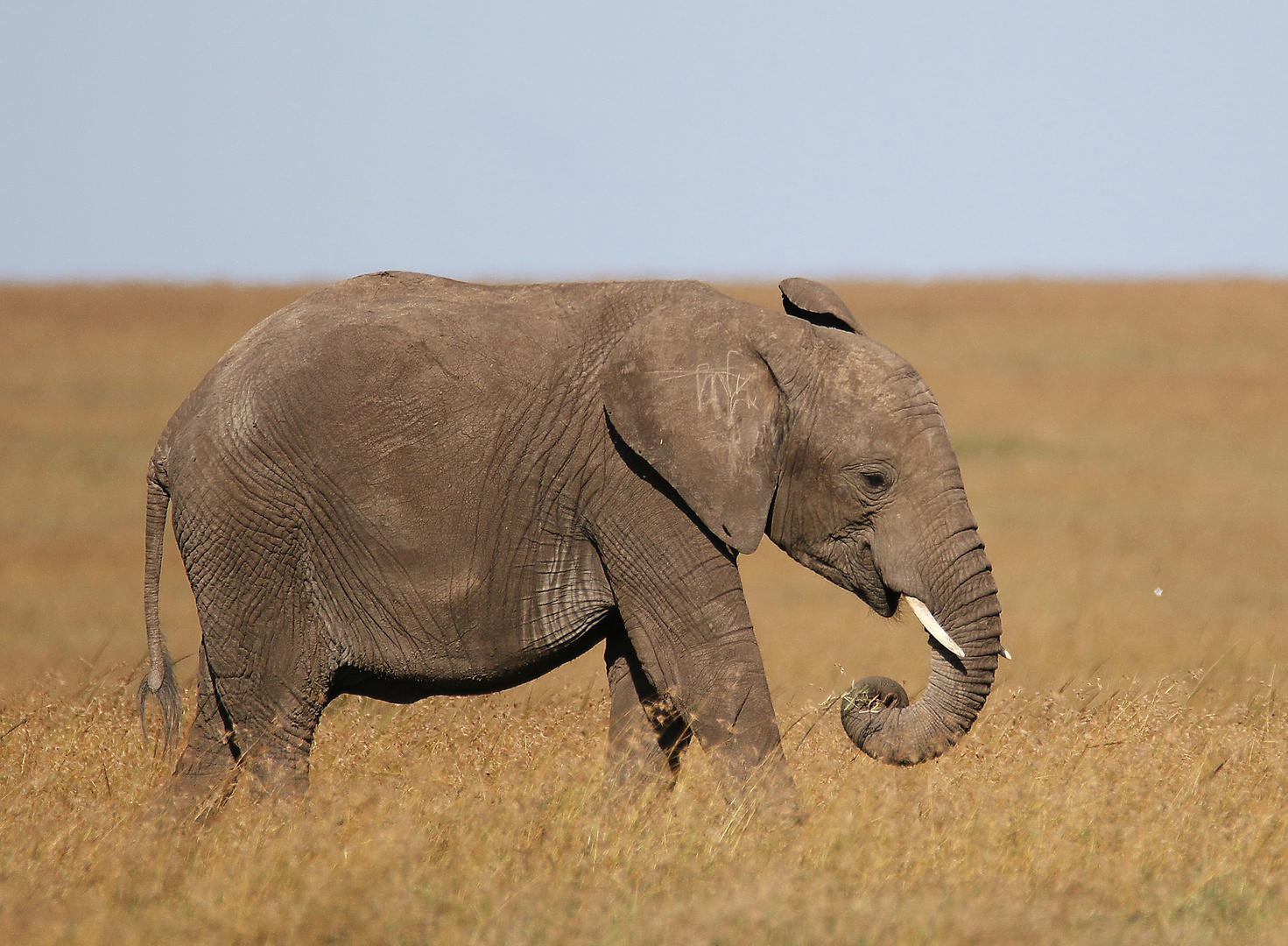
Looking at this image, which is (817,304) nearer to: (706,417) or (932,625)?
(706,417)

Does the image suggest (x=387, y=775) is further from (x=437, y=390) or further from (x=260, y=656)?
(x=437, y=390)

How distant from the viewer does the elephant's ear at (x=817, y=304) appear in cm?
627

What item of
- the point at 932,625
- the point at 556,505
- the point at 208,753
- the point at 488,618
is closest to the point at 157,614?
the point at 208,753

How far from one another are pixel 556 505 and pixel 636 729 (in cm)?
97

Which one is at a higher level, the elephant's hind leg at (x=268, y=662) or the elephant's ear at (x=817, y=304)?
the elephant's ear at (x=817, y=304)

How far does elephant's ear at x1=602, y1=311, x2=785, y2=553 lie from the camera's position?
589cm

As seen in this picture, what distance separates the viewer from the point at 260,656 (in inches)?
242

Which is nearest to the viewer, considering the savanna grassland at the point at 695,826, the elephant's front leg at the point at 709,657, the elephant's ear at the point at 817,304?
the savanna grassland at the point at 695,826

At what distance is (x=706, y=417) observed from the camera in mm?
5945

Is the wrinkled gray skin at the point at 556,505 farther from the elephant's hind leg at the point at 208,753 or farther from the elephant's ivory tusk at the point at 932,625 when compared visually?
the elephant's hind leg at the point at 208,753

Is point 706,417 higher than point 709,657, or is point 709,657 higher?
point 706,417

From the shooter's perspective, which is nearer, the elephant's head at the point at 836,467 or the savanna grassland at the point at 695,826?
the savanna grassland at the point at 695,826

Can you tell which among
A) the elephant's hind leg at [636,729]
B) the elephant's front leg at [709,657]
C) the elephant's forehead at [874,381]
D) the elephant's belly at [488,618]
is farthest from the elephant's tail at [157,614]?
the elephant's forehead at [874,381]

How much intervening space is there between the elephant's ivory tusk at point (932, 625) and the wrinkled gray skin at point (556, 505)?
0.05 meters
